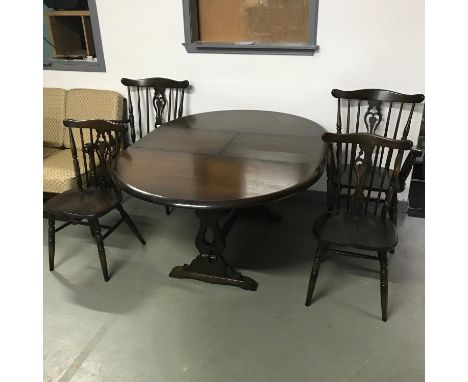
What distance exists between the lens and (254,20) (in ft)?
8.47

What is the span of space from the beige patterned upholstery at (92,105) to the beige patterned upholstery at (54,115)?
2.1 inches

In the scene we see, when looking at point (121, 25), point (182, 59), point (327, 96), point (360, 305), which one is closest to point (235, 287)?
point (360, 305)

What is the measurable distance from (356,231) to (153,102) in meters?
1.88

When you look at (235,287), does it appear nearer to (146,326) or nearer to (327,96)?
(146,326)

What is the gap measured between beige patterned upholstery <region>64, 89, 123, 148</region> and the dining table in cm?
72

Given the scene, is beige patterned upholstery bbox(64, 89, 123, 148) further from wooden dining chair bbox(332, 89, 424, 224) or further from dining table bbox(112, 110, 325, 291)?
wooden dining chair bbox(332, 89, 424, 224)

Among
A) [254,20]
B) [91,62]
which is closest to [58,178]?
[91,62]

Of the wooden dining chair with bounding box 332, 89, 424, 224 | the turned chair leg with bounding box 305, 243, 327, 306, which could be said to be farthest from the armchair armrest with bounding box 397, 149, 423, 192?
the turned chair leg with bounding box 305, 243, 327, 306

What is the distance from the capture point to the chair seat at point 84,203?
2.05 meters

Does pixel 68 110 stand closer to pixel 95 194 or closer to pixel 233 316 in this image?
pixel 95 194

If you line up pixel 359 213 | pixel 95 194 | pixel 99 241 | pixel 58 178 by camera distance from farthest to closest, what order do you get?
pixel 58 178 → pixel 95 194 → pixel 99 241 → pixel 359 213

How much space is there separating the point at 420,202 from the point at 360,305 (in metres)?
1.23

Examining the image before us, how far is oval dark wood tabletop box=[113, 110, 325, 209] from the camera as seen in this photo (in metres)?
1.56

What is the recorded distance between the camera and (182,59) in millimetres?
2797
